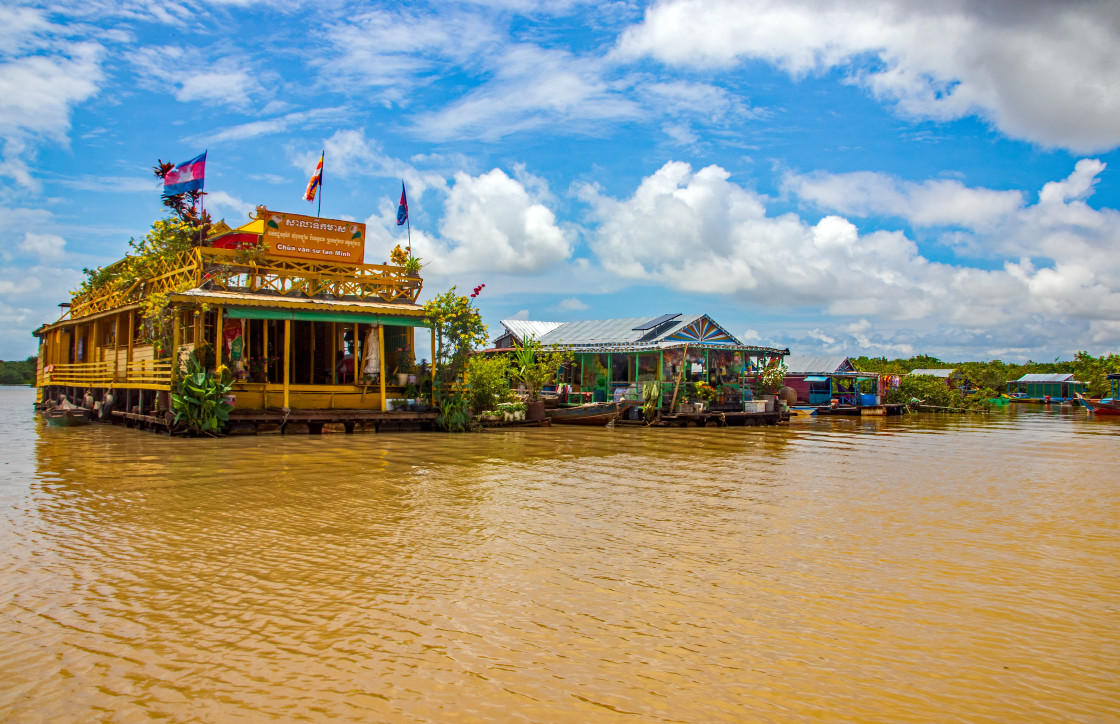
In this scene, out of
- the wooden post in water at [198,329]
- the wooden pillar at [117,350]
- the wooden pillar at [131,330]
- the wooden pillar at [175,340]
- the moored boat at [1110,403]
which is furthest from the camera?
the moored boat at [1110,403]

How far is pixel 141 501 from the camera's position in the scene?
900cm

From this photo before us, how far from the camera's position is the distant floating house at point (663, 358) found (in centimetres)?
2833

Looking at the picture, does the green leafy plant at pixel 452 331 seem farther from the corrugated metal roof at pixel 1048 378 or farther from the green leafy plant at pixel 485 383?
the corrugated metal roof at pixel 1048 378

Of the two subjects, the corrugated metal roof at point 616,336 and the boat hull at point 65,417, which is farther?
the corrugated metal roof at point 616,336

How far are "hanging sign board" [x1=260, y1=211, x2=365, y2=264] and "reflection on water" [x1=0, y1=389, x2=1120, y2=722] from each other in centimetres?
926

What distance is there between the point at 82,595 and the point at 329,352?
56.5ft

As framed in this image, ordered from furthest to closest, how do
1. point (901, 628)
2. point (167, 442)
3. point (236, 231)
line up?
point (236, 231) < point (167, 442) < point (901, 628)

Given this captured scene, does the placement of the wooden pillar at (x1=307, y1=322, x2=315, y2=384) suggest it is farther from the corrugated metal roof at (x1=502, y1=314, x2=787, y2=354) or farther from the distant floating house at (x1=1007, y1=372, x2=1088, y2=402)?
the distant floating house at (x1=1007, y1=372, x2=1088, y2=402)

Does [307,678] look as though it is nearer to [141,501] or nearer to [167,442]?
[141,501]

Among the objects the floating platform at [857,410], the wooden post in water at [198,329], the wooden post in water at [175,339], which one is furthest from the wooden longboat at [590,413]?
the floating platform at [857,410]

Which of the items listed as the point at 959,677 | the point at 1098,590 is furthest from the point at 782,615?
the point at 1098,590

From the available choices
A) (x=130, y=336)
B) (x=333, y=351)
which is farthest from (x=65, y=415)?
(x=333, y=351)

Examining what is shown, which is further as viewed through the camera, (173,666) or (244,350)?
(244,350)

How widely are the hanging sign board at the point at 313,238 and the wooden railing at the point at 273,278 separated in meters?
0.24
